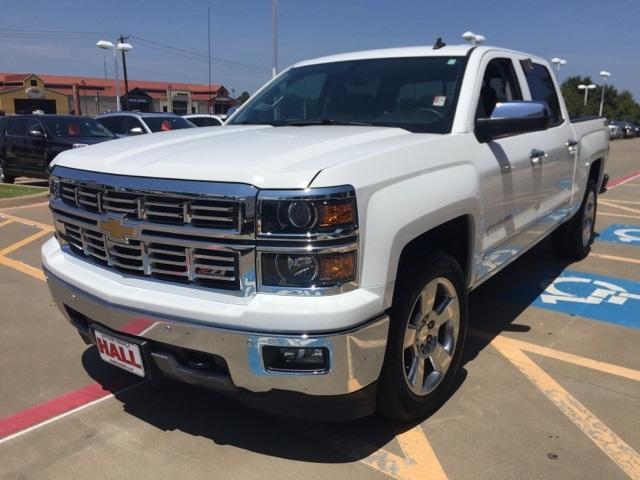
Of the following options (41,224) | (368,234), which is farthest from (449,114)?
(41,224)

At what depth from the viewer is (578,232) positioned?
6152 mm

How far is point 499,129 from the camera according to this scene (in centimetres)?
335

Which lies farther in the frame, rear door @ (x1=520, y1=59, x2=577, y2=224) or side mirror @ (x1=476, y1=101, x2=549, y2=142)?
rear door @ (x1=520, y1=59, x2=577, y2=224)

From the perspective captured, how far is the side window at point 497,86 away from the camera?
3799 mm

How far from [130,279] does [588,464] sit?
230 centimetres

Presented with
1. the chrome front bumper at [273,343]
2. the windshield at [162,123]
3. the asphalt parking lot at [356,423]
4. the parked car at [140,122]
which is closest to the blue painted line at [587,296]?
the asphalt parking lot at [356,423]

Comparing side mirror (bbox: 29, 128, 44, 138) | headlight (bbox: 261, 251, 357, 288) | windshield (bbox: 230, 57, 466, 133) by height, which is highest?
windshield (bbox: 230, 57, 466, 133)

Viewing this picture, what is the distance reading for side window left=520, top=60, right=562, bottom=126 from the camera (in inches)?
186

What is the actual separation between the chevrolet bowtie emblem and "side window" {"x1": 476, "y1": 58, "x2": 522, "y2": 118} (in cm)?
216

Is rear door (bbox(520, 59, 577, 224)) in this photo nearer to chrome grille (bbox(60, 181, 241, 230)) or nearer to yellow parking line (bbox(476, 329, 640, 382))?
yellow parking line (bbox(476, 329, 640, 382))

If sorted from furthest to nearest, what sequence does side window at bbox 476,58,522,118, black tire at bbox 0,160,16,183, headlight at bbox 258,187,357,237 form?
black tire at bbox 0,160,16,183, side window at bbox 476,58,522,118, headlight at bbox 258,187,357,237

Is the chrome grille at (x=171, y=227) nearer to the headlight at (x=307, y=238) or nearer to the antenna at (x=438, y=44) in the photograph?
the headlight at (x=307, y=238)

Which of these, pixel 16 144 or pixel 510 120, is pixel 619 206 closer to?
pixel 510 120

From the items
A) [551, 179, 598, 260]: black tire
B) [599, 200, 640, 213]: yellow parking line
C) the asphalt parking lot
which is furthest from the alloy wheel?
Result: [599, 200, 640, 213]: yellow parking line
